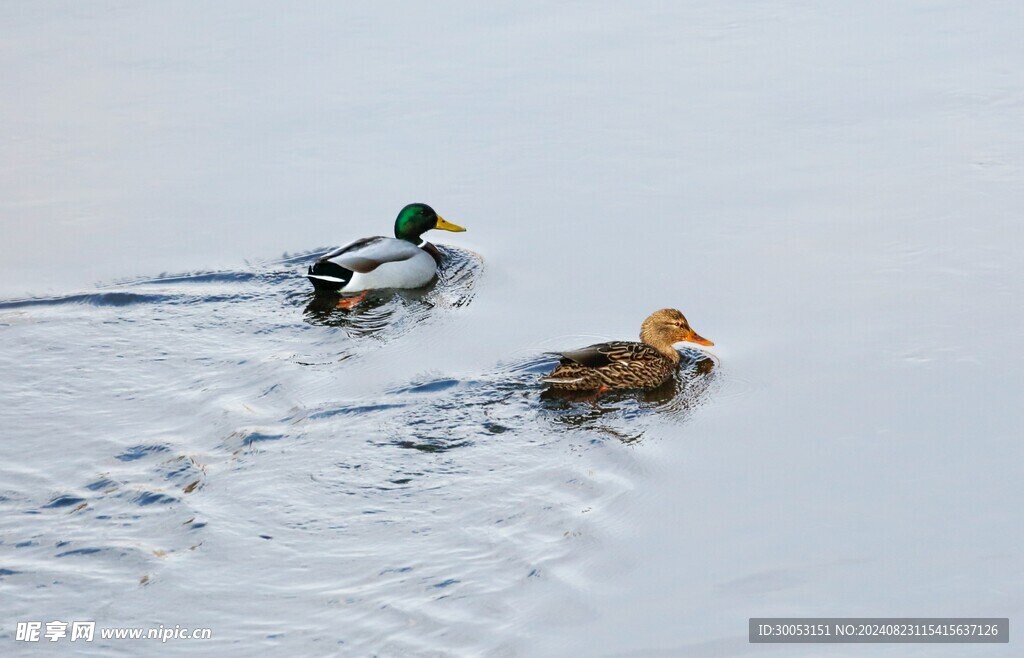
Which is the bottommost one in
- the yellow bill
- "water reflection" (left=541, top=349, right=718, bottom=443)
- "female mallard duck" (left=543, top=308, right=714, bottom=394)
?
"water reflection" (left=541, top=349, right=718, bottom=443)

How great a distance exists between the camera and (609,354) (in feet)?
33.7

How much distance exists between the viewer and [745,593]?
729cm

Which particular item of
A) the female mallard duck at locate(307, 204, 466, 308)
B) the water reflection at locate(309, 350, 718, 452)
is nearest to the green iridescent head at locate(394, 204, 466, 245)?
the female mallard duck at locate(307, 204, 466, 308)

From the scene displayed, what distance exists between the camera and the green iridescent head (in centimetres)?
1292

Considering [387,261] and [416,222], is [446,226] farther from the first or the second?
[387,261]

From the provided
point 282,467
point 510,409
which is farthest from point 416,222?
point 282,467

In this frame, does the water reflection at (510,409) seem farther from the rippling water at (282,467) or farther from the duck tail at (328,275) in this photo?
the duck tail at (328,275)

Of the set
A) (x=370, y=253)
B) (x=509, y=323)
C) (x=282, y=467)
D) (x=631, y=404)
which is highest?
(x=370, y=253)

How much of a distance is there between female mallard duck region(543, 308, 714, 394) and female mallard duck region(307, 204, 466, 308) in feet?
7.99

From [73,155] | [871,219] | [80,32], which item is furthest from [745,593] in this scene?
[80,32]

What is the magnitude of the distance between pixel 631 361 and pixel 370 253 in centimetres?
300

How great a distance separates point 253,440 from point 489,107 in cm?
656

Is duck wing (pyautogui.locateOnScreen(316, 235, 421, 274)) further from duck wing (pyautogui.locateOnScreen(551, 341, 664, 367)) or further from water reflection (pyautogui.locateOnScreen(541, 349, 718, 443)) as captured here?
water reflection (pyautogui.locateOnScreen(541, 349, 718, 443))

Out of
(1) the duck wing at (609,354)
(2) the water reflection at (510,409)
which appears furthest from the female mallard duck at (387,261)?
(1) the duck wing at (609,354)
